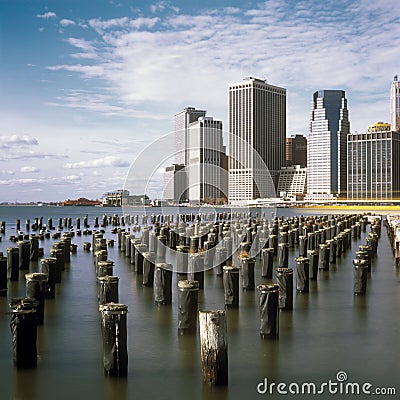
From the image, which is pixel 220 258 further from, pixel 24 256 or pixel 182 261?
pixel 24 256

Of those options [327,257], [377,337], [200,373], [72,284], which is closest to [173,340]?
[200,373]

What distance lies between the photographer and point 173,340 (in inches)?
443

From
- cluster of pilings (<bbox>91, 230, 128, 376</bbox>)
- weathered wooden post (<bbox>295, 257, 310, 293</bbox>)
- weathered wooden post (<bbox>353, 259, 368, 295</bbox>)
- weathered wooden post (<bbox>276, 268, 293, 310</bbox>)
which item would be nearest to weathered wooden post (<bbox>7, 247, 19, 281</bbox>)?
weathered wooden post (<bbox>295, 257, 310, 293</bbox>)

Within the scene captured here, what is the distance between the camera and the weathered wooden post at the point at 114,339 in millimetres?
8734

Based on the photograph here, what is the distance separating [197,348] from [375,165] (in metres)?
191

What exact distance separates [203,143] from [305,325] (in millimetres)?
16198

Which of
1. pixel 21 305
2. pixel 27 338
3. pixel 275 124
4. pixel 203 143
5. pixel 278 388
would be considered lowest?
pixel 278 388

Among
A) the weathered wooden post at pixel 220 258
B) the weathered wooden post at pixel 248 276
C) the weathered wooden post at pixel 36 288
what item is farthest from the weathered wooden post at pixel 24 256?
the weathered wooden post at pixel 248 276

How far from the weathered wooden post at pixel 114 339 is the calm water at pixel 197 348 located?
21 cm

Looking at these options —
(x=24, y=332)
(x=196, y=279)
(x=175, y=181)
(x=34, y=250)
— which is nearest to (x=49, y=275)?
(x=196, y=279)

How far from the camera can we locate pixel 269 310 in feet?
35.3

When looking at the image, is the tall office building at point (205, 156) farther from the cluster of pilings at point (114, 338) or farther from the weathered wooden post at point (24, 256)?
the cluster of pilings at point (114, 338)

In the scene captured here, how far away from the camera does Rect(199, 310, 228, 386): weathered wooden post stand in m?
8.32

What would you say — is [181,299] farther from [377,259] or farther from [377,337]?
[377,259]
